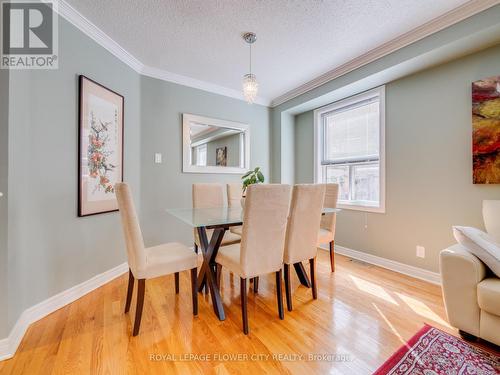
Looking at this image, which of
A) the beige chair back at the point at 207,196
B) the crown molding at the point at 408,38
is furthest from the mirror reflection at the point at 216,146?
the crown molding at the point at 408,38

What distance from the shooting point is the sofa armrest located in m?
1.40

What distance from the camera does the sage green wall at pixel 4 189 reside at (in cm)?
134

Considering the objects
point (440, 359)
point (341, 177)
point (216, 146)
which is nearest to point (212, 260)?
point (440, 359)

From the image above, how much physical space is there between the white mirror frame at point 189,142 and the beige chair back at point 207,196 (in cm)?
65

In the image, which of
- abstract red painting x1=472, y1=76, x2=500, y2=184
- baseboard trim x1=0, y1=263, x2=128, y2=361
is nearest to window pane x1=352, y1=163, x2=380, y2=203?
abstract red painting x1=472, y1=76, x2=500, y2=184

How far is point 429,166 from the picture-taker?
246 cm

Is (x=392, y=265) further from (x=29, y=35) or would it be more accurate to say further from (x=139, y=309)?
(x=29, y=35)

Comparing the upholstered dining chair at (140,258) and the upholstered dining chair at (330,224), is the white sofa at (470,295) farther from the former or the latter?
the upholstered dining chair at (140,258)

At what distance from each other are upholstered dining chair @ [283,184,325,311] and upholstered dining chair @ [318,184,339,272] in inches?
23.6

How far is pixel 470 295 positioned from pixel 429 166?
150 centimetres

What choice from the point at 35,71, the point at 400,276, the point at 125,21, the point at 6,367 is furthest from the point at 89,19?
the point at 400,276

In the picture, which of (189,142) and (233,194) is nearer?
(233,194)

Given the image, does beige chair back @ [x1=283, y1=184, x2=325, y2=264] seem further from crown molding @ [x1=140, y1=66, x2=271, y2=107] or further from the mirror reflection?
crown molding @ [x1=140, y1=66, x2=271, y2=107]

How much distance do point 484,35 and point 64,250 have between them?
404cm
